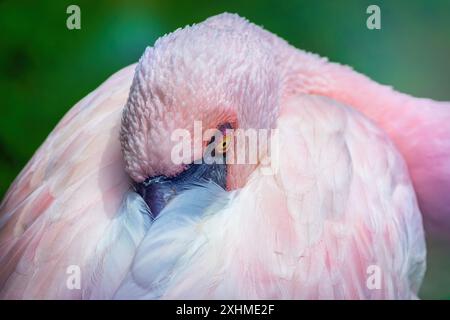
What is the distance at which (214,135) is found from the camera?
1561 millimetres

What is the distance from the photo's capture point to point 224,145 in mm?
1616

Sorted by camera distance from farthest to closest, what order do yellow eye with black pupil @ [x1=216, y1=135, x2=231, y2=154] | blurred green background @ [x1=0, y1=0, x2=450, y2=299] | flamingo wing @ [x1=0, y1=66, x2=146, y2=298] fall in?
blurred green background @ [x1=0, y1=0, x2=450, y2=299], yellow eye with black pupil @ [x1=216, y1=135, x2=231, y2=154], flamingo wing @ [x1=0, y1=66, x2=146, y2=298]

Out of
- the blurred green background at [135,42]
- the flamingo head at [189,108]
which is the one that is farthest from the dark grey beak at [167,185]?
the blurred green background at [135,42]

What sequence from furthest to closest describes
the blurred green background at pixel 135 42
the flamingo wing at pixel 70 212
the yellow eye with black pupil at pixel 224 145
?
the blurred green background at pixel 135 42, the yellow eye with black pupil at pixel 224 145, the flamingo wing at pixel 70 212

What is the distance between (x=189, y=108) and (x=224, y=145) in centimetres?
18

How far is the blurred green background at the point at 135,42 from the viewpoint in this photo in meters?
2.79

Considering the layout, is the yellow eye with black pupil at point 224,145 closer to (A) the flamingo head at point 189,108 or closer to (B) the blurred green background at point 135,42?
(A) the flamingo head at point 189,108

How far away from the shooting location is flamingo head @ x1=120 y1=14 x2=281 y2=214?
1453mm

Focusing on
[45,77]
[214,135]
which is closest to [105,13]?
[45,77]

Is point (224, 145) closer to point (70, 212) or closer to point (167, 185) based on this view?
point (167, 185)

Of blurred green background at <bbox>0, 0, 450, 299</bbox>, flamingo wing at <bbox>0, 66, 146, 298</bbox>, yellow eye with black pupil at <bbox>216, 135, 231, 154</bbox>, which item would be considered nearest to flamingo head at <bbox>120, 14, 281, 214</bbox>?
yellow eye with black pupil at <bbox>216, 135, 231, 154</bbox>

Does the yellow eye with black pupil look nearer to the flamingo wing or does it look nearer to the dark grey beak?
the dark grey beak
